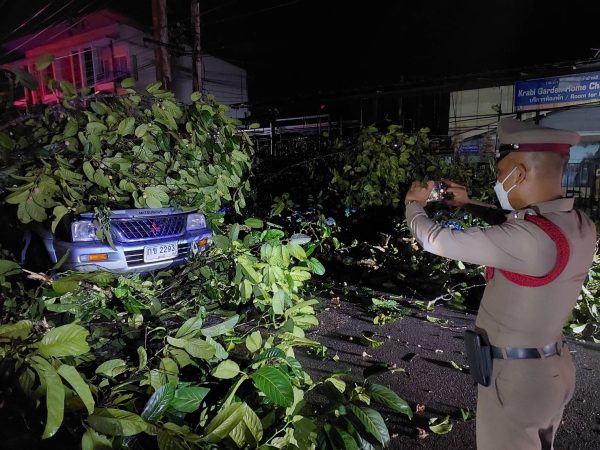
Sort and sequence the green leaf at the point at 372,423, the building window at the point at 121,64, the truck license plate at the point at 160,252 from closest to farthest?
the green leaf at the point at 372,423 < the truck license plate at the point at 160,252 < the building window at the point at 121,64

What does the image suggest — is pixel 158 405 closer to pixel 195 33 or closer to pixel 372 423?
pixel 372 423

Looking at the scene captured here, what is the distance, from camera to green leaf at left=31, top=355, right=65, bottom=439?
4.33 feet

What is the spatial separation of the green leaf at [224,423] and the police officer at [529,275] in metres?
1.05

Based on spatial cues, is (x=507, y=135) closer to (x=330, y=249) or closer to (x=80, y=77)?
(x=330, y=249)

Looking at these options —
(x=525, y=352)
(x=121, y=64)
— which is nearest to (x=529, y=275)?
(x=525, y=352)

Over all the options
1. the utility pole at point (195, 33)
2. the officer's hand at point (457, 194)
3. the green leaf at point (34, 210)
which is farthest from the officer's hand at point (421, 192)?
the utility pole at point (195, 33)

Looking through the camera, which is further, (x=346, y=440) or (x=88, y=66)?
(x=88, y=66)

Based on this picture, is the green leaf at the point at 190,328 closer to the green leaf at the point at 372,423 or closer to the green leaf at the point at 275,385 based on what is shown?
the green leaf at the point at 275,385

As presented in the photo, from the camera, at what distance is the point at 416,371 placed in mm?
3639

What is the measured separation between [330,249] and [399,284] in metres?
1.52

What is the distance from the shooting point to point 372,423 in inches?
71.0

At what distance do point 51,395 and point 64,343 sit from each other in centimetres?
17

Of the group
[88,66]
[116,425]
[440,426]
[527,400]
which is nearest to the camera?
[116,425]

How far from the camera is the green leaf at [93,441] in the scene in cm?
142
